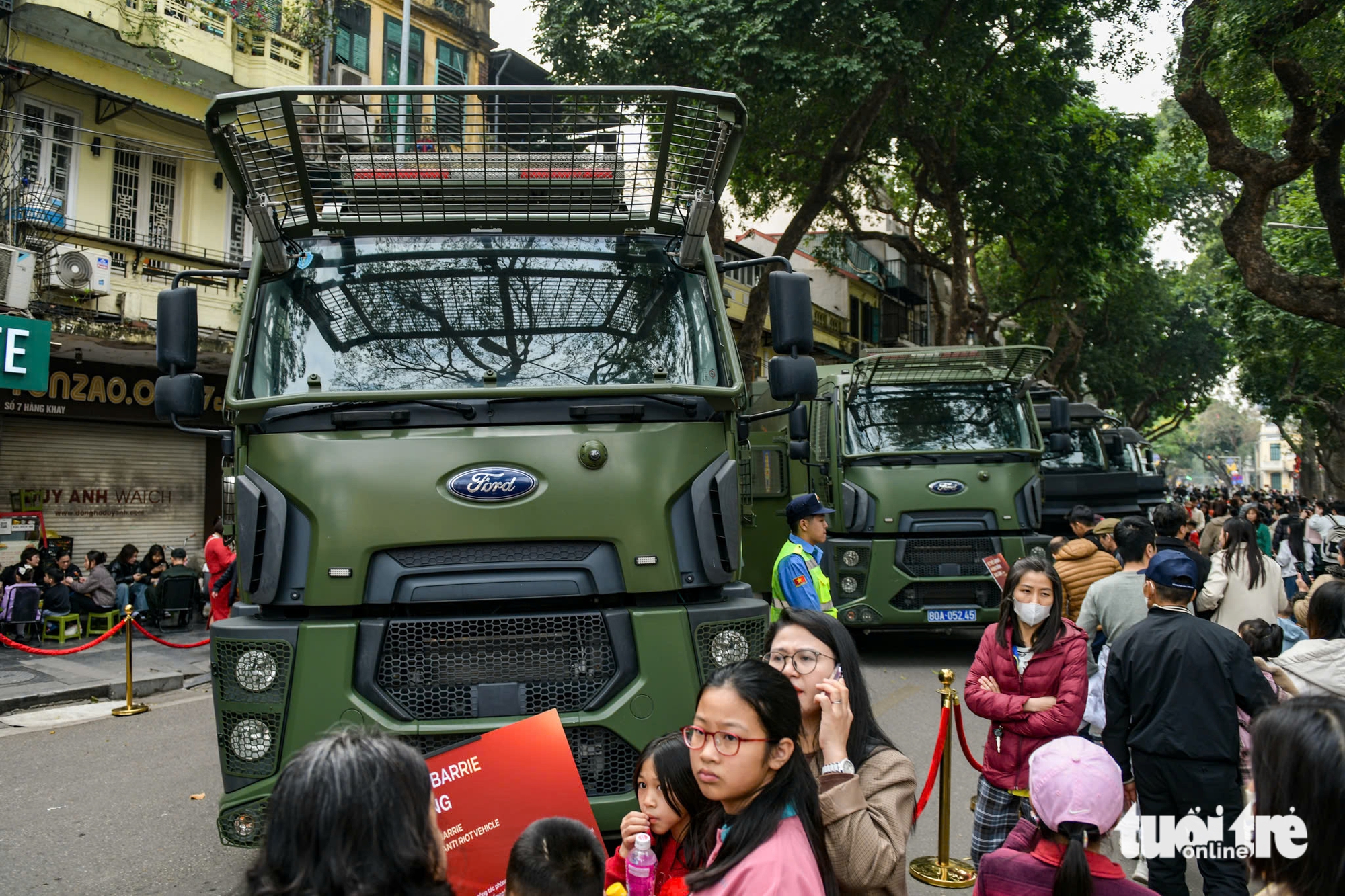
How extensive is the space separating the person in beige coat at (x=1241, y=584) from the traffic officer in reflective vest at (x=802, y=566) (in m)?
2.31

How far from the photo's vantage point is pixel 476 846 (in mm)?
3627

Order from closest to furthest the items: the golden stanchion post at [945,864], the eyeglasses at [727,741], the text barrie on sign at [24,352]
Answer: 1. the eyeglasses at [727,741]
2. the golden stanchion post at [945,864]
3. the text barrie on sign at [24,352]

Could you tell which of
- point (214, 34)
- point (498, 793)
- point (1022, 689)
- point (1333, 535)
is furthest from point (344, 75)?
point (498, 793)

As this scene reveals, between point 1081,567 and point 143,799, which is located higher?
point 1081,567

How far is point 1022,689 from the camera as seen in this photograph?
4805 millimetres

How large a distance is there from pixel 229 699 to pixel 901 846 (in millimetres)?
2780

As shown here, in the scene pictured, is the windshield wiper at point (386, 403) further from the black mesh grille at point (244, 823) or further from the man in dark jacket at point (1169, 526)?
the man in dark jacket at point (1169, 526)

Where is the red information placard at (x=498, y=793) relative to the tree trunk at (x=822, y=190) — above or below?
below

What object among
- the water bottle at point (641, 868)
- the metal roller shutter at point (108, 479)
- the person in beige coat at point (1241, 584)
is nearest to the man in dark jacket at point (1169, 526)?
the person in beige coat at point (1241, 584)

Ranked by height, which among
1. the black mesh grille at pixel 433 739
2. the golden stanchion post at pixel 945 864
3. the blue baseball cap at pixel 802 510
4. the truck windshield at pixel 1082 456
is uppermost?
the truck windshield at pixel 1082 456

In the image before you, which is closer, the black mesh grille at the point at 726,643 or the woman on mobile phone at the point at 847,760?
the woman on mobile phone at the point at 847,760

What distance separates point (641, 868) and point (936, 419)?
900cm

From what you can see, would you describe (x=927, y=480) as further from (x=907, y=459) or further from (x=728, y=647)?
(x=728, y=647)

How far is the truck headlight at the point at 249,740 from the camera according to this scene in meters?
4.38
